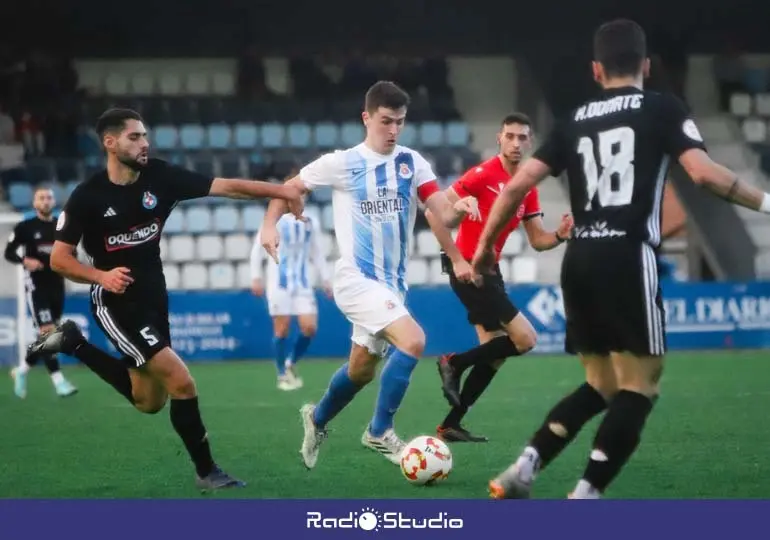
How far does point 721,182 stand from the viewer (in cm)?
499

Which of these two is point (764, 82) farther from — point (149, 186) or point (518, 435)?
point (149, 186)

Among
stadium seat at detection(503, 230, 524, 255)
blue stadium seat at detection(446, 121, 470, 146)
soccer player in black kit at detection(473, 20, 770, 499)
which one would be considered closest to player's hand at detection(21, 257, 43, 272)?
soccer player in black kit at detection(473, 20, 770, 499)

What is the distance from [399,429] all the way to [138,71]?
13.1 meters

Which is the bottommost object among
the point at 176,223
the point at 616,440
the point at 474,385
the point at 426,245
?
the point at 474,385

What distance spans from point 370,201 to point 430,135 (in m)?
12.9

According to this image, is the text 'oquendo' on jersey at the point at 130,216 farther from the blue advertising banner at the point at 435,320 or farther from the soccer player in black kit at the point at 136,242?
the blue advertising banner at the point at 435,320

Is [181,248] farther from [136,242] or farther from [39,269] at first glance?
[136,242]

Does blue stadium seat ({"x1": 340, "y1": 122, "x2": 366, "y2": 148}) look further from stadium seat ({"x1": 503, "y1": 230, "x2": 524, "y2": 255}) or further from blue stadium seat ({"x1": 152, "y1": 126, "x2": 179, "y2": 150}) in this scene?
stadium seat ({"x1": 503, "y1": 230, "x2": 524, "y2": 255})

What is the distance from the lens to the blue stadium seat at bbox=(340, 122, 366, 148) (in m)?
19.6

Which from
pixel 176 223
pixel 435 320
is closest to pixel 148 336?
pixel 435 320

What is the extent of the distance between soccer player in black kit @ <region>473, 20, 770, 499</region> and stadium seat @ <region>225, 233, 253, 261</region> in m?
13.1

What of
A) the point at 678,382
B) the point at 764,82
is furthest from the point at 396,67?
the point at 678,382

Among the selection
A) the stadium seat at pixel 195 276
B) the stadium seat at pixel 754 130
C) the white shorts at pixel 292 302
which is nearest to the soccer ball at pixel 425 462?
the white shorts at pixel 292 302

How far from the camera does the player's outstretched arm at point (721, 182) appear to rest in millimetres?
4996
